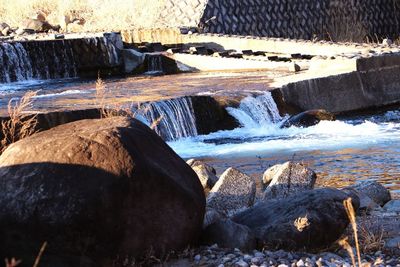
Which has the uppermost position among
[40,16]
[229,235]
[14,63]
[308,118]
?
[40,16]

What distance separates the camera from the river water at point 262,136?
10305 millimetres

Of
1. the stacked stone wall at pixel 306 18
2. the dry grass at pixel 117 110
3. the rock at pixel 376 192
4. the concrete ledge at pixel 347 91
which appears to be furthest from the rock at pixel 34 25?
the rock at pixel 376 192

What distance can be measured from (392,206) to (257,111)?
605 centimetres

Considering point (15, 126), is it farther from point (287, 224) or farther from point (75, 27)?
point (75, 27)

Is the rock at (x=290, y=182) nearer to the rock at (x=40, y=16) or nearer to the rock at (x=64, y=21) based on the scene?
the rock at (x=64, y=21)

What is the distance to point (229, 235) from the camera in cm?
590

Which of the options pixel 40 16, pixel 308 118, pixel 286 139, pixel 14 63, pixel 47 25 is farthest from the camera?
pixel 40 16

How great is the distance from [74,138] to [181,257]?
3.37ft

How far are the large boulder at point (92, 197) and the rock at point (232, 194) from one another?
1629mm

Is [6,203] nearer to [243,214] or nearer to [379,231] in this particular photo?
[243,214]

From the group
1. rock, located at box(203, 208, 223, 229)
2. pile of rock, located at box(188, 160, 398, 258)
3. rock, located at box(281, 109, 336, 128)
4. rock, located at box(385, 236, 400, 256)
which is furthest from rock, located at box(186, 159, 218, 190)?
rock, located at box(281, 109, 336, 128)

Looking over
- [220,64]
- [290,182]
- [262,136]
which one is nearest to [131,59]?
[220,64]

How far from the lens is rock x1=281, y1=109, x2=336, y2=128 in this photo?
13398 millimetres

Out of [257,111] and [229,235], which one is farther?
[257,111]
